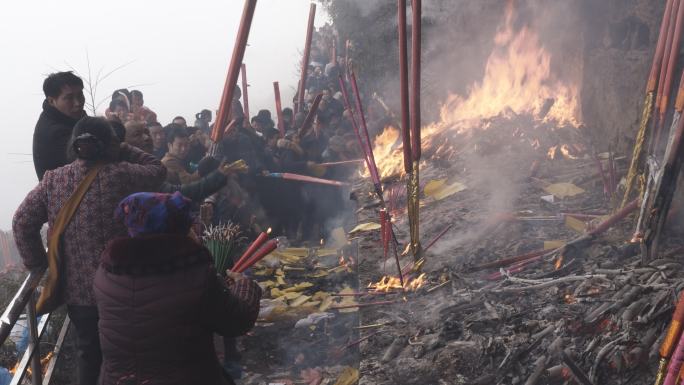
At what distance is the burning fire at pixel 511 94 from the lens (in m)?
9.26

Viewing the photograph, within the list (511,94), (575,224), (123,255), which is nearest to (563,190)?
(575,224)

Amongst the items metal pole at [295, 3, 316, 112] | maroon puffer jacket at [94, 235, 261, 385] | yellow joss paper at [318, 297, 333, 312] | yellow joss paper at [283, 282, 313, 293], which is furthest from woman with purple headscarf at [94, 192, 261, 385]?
metal pole at [295, 3, 316, 112]

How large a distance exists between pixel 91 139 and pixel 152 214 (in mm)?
1101

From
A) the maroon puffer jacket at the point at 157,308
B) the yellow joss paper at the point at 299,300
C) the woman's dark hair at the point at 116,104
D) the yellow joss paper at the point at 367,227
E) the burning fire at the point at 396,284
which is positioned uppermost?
the woman's dark hair at the point at 116,104

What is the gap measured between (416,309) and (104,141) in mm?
2939

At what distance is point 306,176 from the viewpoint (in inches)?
376

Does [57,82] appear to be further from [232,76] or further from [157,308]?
[157,308]

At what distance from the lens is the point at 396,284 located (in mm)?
5676

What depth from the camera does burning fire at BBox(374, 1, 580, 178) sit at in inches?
364

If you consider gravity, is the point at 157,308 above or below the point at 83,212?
below

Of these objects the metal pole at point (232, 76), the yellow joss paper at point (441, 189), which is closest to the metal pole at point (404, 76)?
the metal pole at point (232, 76)

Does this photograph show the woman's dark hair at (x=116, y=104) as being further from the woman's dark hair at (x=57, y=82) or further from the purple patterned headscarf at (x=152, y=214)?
the purple patterned headscarf at (x=152, y=214)

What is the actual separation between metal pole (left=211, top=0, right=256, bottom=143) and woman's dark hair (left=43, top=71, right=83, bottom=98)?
4.46ft

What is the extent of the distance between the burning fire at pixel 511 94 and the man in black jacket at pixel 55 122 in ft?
21.7
